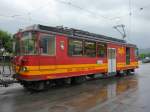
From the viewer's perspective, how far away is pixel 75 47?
16.4 m

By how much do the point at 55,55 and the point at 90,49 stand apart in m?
4.10

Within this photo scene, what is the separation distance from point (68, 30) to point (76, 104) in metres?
6.25

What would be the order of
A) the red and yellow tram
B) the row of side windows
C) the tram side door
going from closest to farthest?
1. the red and yellow tram
2. the row of side windows
3. the tram side door

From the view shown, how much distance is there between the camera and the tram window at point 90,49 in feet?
57.6

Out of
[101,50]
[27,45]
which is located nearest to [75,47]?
[27,45]

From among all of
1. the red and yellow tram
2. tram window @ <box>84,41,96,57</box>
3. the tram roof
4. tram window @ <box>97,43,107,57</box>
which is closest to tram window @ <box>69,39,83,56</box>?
the red and yellow tram

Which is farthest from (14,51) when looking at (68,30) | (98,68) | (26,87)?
(98,68)

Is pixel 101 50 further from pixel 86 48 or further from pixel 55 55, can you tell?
pixel 55 55

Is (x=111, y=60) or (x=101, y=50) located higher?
(x=101, y=50)

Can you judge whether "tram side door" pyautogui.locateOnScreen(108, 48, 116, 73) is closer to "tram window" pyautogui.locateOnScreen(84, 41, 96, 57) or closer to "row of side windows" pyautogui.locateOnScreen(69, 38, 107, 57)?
"row of side windows" pyautogui.locateOnScreen(69, 38, 107, 57)

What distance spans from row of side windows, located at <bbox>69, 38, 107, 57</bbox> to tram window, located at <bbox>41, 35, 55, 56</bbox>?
1720 mm

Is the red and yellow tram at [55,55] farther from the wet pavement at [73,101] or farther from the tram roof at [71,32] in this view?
the wet pavement at [73,101]

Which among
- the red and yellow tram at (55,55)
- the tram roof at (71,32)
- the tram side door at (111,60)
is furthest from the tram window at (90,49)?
the tram side door at (111,60)

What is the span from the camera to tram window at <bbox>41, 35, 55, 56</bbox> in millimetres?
13820
